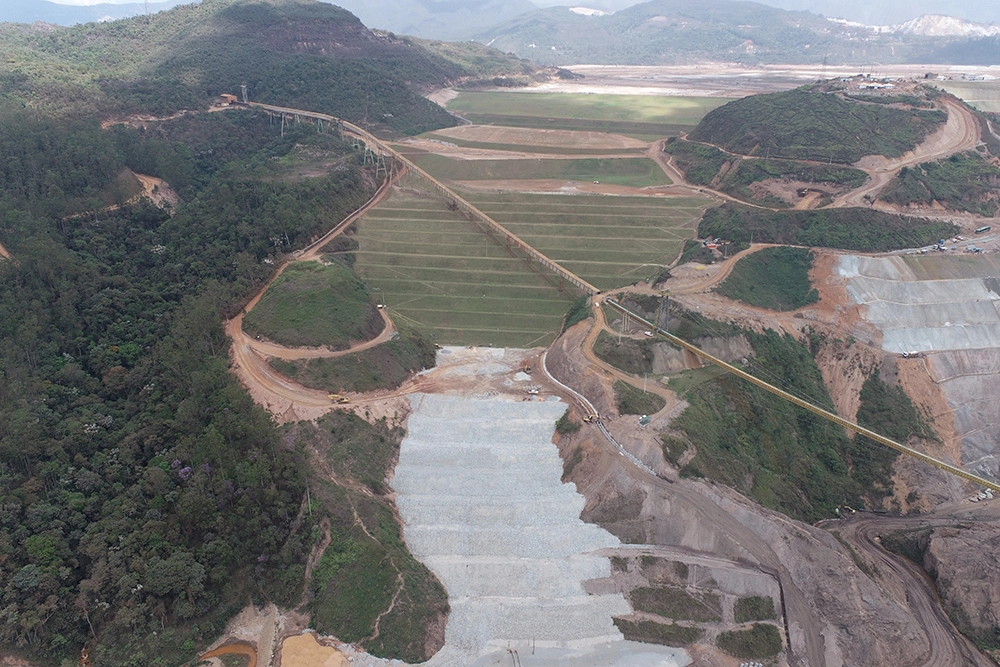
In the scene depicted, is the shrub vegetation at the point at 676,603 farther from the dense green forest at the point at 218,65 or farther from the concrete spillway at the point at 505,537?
the dense green forest at the point at 218,65

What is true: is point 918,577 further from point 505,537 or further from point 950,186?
point 950,186

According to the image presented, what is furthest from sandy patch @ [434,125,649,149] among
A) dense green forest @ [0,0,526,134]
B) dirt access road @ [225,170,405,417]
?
dirt access road @ [225,170,405,417]

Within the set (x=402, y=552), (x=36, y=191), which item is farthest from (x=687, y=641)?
(x=36, y=191)

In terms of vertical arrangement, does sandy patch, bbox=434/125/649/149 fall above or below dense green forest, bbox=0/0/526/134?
below

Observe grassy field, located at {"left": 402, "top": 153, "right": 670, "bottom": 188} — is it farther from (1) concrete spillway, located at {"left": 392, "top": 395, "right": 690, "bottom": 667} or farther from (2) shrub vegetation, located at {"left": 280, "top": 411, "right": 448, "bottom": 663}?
(2) shrub vegetation, located at {"left": 280, "top": 411, "right": 448, "bottom": 663}

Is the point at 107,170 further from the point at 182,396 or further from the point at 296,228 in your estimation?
the point at 182,396

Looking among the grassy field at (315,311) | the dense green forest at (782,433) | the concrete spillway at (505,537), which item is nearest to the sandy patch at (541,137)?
the grassy field at (315,311)

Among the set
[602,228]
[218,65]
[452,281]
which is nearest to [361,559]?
[452,281]
